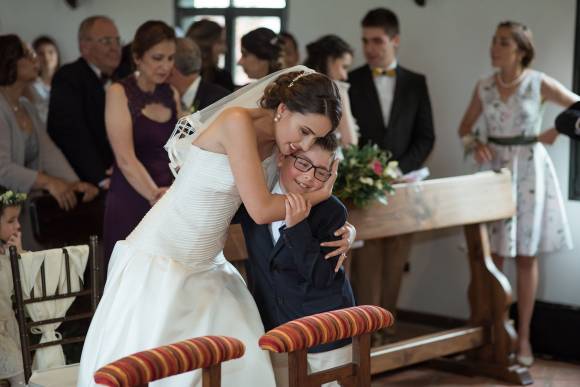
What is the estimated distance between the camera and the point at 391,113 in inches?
241

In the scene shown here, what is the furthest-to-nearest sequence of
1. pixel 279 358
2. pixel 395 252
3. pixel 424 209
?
pixel 395 252 → pixel 424 209 → pixel 279 358

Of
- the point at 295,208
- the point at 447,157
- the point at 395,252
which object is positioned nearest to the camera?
the point at 295,208

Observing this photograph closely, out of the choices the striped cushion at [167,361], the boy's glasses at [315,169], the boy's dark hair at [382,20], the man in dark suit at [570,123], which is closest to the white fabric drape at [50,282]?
the boy's glasses at [315,169]

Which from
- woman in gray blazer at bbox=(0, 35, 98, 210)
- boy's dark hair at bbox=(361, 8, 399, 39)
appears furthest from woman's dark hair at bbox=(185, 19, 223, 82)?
woman in gray blazer at bbox=(0, 35, 98, 210)

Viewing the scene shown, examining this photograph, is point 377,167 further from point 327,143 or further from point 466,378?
point 327,143

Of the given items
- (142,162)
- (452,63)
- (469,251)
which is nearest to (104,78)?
(142,162)

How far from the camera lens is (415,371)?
575 cm

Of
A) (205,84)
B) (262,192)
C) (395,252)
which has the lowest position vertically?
(395,252)

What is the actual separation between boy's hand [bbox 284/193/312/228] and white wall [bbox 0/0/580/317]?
11.4ft

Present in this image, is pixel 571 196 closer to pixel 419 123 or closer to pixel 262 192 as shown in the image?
pixel 419 123

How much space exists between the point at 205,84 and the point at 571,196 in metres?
2.36

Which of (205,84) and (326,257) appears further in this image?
(205,84)

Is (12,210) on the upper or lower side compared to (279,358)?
upper

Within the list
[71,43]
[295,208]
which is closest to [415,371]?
[295,208]
